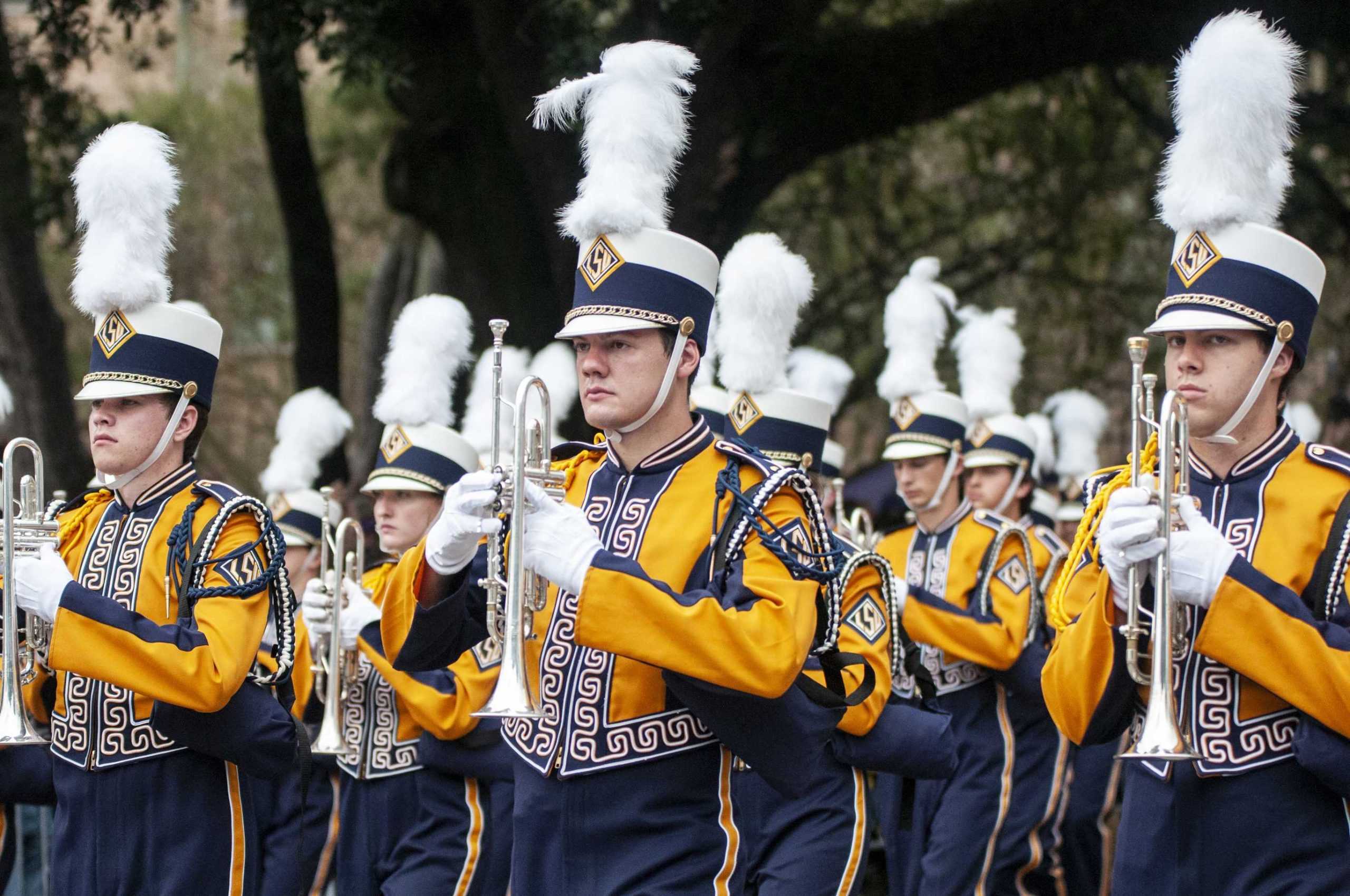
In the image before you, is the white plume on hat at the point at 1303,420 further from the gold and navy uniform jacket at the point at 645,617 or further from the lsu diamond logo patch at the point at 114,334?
the lsu diamond logo patch at the point at 114,334

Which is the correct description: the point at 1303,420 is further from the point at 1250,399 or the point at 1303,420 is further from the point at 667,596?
the point at 667,596

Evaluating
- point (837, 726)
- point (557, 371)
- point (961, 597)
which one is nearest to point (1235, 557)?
point (837, 726)

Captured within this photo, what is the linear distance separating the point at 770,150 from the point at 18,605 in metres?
7.46

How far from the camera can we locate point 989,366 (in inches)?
415

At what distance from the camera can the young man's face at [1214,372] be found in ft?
15.6

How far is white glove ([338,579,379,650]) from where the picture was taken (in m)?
7.26

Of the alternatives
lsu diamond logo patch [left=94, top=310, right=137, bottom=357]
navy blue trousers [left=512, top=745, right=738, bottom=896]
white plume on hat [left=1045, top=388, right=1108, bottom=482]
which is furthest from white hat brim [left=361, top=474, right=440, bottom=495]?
white plume on hat [left=1045, top=388, right=1108, bottom=482]

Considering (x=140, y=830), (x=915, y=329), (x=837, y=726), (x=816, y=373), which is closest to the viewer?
(x=140, y=830)

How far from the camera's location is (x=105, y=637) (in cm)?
521

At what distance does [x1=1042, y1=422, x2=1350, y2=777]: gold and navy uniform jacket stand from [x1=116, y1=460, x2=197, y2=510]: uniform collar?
250 centimetres

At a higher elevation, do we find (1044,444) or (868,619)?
(1044,444)

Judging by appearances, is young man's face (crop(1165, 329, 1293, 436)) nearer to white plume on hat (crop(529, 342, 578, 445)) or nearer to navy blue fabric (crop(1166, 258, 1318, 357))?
navy blue fabric (crop(1166, 258, 1318, 357))

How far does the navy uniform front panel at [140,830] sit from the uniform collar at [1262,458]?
286 centimetres

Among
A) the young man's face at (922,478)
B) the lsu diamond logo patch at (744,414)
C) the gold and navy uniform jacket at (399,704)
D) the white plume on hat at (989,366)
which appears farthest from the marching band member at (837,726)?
the white plume on hat at (989,366)
